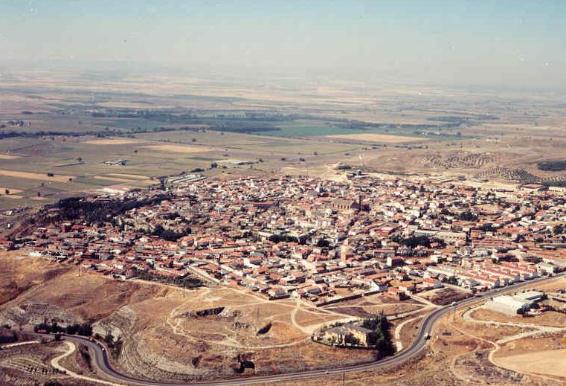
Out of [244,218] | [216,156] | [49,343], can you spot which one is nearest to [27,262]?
[49,343]

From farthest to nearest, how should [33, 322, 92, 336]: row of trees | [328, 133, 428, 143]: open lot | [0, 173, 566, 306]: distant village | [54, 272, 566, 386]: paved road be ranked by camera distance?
[328, 133, 428, 143]: open lot < [0, 173, 566, 306]: distant village < [33, 322, 92, 336]: row of trees < [54, 272, 566, 386]: paved road

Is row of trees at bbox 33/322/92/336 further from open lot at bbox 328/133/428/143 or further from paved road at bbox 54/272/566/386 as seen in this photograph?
open lot at bbox 328/133/428/143

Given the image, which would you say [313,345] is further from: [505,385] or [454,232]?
[454,232]

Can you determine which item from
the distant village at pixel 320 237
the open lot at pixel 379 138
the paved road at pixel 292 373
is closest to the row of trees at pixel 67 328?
the paved road at pixel 292 373

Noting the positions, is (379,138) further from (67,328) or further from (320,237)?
(67,328)

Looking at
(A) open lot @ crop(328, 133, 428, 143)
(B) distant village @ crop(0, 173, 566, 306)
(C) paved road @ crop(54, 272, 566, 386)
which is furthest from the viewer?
(A) open lot @ crop(328, 133, 428, 143)

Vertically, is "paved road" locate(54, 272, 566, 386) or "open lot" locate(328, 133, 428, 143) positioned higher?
"open lot" locate(328, 133, 428, 143)

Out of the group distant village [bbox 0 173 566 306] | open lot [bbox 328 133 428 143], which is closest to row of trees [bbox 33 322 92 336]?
distant village [bbox 0 173 566 306]

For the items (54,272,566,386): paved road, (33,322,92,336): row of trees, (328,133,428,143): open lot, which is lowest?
(33,322,92,336): row of trees

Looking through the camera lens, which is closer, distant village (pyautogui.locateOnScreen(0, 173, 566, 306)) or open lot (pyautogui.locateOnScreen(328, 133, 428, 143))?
distant village (pyautogui.locateOnScreen(0, 173, 566, 306))
